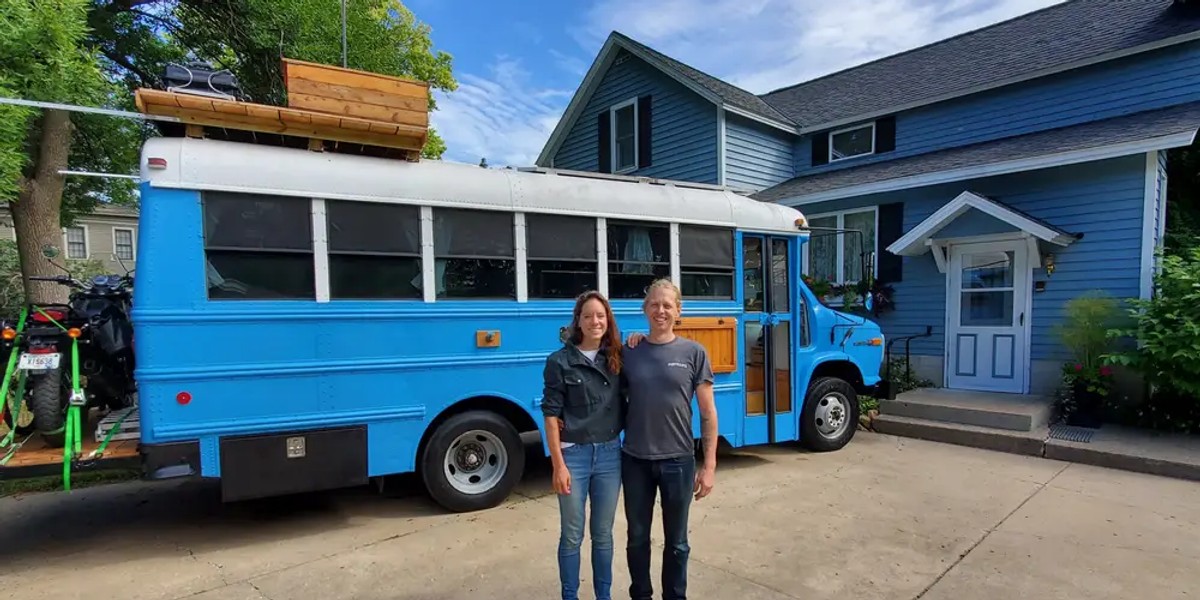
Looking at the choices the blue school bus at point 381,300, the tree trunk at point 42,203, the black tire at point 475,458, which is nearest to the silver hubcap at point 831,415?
the blue school bus at point 381,300

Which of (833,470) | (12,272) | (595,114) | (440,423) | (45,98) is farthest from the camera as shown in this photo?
(12,272)

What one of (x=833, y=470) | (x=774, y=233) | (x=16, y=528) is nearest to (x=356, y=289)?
(x=16, y=528)

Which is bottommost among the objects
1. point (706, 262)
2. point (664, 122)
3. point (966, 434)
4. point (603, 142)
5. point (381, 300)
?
point (966, 434)

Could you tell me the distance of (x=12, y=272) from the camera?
1803 cm

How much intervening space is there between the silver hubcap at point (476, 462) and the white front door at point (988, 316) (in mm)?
7907

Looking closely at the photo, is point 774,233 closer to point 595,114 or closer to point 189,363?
point 189,363

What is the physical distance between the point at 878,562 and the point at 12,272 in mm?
24642

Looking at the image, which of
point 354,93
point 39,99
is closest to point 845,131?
point 354,93

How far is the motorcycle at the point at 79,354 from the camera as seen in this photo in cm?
385

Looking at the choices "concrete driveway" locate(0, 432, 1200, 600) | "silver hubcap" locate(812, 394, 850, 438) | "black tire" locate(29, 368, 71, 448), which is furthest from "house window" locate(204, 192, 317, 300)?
"silver hubcap" locate(812, 394, 850, 438)

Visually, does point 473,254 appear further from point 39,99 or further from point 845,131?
point 845,131

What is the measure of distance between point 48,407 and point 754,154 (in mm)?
11788

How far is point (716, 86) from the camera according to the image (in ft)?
42.7

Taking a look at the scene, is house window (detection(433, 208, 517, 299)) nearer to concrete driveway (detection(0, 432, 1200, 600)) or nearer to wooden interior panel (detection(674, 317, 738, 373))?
wooden interior panel (detection(674, 317, 738, 373))
